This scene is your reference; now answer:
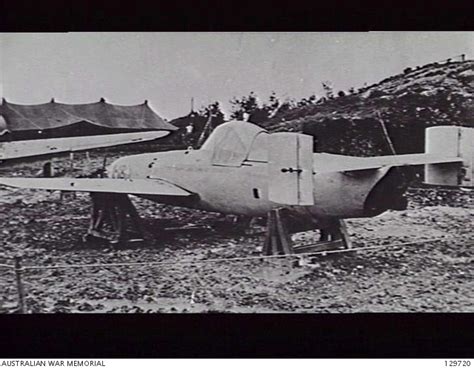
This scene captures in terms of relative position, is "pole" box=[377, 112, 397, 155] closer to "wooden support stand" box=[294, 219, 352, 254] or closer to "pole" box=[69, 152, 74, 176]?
"wooden support stand" box=[294, 219, 352, 254]

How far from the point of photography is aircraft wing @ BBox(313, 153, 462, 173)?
336 cm

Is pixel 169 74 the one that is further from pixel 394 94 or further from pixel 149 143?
pixel 394 94

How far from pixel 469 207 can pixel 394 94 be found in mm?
577

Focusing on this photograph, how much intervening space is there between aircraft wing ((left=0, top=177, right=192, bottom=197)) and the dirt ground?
0.04m

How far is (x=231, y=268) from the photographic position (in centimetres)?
351

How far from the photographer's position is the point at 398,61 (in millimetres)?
3459

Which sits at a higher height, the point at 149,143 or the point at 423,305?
the point at 149,143

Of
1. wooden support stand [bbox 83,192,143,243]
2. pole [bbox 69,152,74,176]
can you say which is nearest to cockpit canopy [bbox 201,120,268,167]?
wooden support stand [bbox 83,192,143,243]

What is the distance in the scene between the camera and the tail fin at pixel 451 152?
342cm

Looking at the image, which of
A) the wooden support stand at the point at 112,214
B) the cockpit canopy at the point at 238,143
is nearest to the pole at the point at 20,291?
the wooden support stand at the point at 112,214

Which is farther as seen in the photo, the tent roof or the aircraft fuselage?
the tent roof

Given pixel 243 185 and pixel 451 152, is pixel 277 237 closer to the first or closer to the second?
pixel 243 185

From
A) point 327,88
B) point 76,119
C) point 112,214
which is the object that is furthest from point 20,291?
point 327,88
